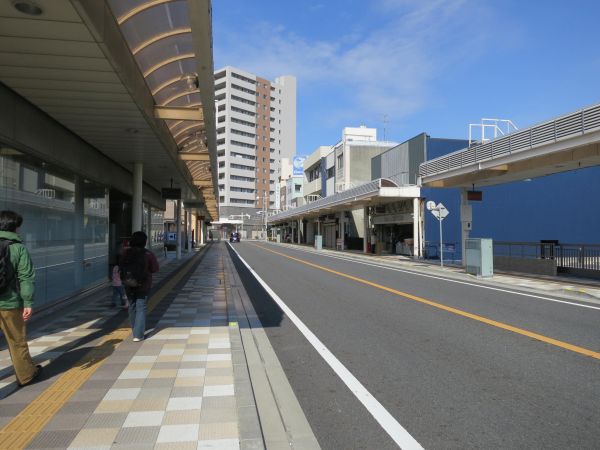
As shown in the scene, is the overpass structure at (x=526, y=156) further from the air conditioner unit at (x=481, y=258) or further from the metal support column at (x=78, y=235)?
the metal support column at (x=78, y=235)

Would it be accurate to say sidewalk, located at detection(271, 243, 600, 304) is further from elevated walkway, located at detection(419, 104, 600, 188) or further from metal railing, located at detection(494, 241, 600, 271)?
elevated walkway, located at detection(419, 104, 600, 188)

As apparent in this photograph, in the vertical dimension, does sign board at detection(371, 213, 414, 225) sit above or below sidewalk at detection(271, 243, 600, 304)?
above

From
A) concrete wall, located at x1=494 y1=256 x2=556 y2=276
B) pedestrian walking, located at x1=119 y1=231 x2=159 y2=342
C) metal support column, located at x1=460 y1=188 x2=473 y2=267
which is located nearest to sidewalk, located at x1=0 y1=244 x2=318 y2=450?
pedestrian walking, located at x1=119 y1=231 x2=159 y2=342

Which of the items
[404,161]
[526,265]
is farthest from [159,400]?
[404,161]

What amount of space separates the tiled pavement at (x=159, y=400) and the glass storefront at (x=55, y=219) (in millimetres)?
2331

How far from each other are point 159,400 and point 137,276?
2.78 meters

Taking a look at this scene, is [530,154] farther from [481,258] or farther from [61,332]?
[61,332]

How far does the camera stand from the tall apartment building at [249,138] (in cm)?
11962

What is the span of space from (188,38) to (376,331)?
5.91 m

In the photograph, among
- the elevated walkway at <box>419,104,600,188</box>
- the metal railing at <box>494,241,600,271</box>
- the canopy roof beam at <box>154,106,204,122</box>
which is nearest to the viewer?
the canopy roof beam at <box>154,106,204,122</box>

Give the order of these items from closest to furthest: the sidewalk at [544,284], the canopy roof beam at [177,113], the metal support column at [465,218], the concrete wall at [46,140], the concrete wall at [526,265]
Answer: the concrete wall at [46,140], the canopy roof beam at [177,113], the sidewalk at [544,284], the concrete wall at [526,265], the metal support column at [465,218]

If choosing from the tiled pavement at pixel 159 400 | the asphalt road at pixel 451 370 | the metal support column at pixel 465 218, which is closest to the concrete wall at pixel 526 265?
the metal support column at pixel 465 218

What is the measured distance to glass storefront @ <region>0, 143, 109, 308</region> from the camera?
8.60m

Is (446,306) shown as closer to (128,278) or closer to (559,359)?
(559,359)
